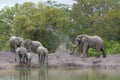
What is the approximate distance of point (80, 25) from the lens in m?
54.2

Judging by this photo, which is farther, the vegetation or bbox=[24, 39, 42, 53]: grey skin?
the vegetation

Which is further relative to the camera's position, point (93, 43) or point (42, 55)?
point (93, 43)

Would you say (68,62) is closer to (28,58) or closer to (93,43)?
(28,58)

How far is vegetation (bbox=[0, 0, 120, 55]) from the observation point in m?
52.3

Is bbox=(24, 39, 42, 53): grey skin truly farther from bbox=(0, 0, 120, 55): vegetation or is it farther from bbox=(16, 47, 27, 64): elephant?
bbox=(0, 0, 120, 55): vegetation

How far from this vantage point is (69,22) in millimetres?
53219

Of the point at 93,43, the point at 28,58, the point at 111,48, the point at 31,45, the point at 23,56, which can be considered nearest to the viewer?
the point at 23,56

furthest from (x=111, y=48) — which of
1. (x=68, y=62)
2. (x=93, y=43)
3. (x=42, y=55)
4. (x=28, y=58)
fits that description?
(x=28, y=58)

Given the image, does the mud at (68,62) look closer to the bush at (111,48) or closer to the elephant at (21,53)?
the elephant at (21,53)

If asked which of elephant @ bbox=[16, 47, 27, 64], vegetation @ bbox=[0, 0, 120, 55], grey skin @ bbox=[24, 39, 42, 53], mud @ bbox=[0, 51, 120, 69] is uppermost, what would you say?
vegetation @ bbox=[0, 0, 120, 55]

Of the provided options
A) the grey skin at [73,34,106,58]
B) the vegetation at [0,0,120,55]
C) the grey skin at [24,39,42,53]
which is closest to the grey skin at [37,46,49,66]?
the grey skin at [24,39,42,53]

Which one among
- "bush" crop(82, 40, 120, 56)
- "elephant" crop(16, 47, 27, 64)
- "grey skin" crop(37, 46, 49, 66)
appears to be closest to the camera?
"elephant" crop(16, 47, 27, 64)

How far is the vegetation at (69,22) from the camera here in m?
52.3

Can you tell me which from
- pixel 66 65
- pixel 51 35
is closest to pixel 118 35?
pixel 51 35
